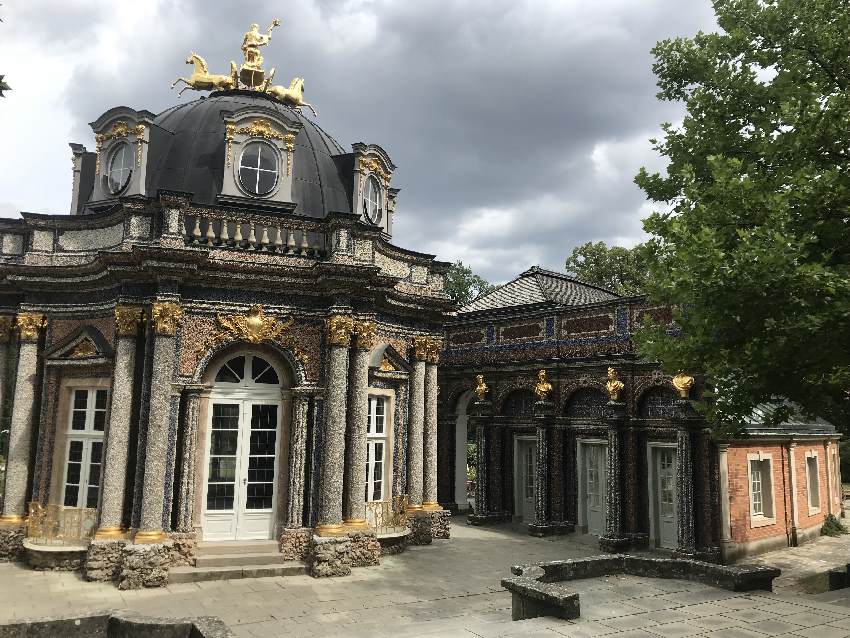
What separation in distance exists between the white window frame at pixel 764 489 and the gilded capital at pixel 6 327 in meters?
17.7

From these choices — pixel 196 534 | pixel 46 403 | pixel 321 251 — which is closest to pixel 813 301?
pixel 321 251

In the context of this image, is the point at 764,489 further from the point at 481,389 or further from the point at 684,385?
the point at 481,389

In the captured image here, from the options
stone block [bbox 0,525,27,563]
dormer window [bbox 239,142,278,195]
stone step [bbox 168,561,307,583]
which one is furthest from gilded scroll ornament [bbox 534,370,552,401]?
stone block [bbox 0,525,27,563]

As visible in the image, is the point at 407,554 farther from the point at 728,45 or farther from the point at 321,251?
the point at 728,45

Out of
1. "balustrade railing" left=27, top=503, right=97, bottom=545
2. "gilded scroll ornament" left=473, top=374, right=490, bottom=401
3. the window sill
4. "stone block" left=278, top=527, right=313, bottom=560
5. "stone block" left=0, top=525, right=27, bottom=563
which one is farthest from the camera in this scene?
"gilded scroll ornament" left=473, top=374, right=490, bottom=401

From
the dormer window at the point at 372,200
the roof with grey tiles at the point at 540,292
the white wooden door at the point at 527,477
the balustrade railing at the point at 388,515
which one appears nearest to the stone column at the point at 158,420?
the balustrade railing at the point at 388,515

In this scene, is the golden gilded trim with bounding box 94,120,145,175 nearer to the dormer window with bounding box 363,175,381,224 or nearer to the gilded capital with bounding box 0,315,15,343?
the gilded capital with bounding box 0,315,15,343

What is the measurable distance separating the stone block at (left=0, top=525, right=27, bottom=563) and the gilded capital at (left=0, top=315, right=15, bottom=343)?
4118 mm

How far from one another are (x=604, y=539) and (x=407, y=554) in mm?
5113

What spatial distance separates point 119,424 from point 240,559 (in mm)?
3518

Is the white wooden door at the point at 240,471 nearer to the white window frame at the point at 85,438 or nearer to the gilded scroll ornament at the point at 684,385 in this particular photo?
the white window frame at the point at 85,438

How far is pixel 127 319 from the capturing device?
13273mm

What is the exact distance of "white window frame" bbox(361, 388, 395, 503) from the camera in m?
15.4

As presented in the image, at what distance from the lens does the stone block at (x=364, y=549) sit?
13.7 meters
